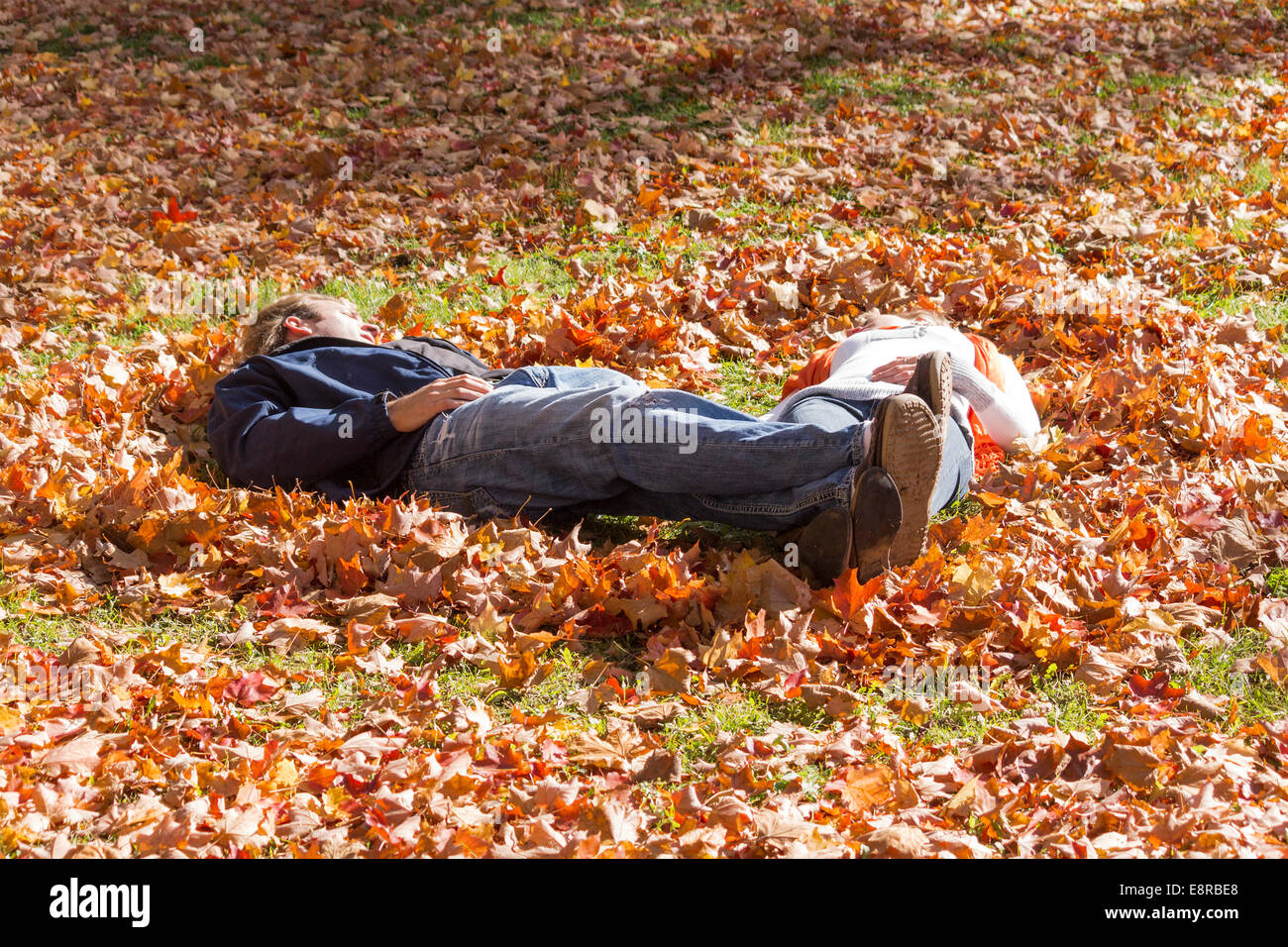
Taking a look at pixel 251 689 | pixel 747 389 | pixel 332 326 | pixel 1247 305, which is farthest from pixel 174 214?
pixel 1247 305

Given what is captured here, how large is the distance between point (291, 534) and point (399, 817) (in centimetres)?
151

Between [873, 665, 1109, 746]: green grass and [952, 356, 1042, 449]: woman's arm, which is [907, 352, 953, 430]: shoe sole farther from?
[873, 665, 1109, 746]: green grass

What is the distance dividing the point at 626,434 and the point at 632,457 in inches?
3.2

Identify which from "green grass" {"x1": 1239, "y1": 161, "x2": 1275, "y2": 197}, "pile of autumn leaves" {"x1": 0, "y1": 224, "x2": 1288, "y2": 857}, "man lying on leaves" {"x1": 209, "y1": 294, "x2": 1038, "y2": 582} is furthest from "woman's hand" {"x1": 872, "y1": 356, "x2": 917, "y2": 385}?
"green grass" {"x1": 1239, "y1": 161, "x2": 1275, "y2": 197}

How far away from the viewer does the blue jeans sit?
12.0 ft

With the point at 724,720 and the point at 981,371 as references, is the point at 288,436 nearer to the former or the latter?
the point at 724,720

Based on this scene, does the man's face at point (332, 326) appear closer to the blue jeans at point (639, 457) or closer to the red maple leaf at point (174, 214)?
the blue jeans at point (639, 457)

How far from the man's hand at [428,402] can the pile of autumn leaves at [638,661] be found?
32 cm

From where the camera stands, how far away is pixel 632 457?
3799 mm

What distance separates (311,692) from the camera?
3227 mm

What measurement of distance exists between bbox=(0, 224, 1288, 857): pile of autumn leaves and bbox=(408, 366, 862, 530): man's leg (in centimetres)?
16

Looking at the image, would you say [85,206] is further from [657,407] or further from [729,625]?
[729,625]

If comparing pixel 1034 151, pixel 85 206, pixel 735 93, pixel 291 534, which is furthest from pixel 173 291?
pixel 1034 151

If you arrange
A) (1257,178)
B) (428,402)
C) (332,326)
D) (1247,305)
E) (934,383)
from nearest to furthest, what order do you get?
1. (934,383)
2. (428,402)
3. (332,326)
4. (1247,305)
5. (1257,178)
